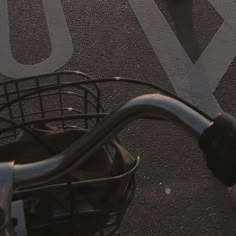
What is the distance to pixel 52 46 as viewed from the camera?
453 cm

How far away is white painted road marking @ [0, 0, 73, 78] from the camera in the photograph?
422 cm

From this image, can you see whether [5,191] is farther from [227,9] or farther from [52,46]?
[227,9]

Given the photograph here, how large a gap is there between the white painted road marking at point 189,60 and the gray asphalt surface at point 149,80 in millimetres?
55

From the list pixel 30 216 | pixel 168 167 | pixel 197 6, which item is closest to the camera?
pixel 30 216

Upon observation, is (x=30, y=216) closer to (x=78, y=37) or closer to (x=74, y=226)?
(x=74, y=226)

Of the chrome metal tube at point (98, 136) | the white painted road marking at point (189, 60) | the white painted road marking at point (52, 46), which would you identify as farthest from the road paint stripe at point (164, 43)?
the chrome metal tube at point (98, 136)

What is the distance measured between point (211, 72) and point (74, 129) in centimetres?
269

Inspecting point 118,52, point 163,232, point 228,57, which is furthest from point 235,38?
point 163,232

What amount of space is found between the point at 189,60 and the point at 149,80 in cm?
46

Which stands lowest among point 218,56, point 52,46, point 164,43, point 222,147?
point 52,46

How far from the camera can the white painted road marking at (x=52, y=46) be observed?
13.8ft

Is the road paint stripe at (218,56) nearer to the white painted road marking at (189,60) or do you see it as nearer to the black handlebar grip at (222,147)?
the white painted road marking at (189,60)

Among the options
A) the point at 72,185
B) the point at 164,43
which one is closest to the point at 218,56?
the point at 164,43

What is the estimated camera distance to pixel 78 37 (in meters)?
4.63
